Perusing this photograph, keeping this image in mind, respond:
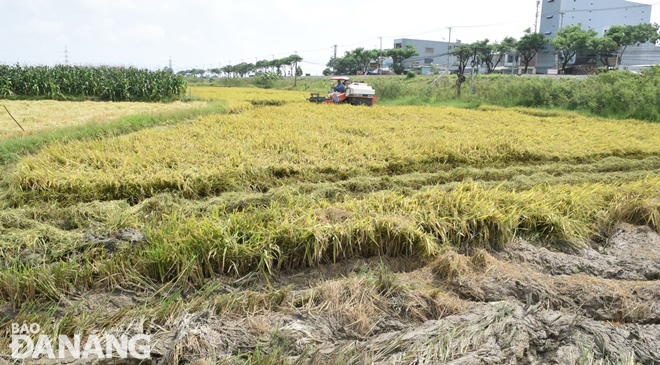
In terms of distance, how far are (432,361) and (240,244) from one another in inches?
65.0

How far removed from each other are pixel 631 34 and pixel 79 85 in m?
47.4

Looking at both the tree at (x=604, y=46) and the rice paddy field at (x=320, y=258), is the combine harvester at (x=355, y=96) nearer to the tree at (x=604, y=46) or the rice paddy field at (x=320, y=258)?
the rice paddy field at (x=320, y=258)

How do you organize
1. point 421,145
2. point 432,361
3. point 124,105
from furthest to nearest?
point 124,105, point 421,145, point 432,361

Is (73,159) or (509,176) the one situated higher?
(73,159)

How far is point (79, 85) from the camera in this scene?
1406 cm

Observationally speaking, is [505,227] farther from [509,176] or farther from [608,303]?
[509,176]

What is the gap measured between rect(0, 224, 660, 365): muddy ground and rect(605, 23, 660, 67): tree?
44.7 meters

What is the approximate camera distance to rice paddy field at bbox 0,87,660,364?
2.07 metres

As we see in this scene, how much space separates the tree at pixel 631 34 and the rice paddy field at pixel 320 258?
4172cm

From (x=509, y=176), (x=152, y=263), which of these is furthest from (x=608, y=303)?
(x=509, y=176)

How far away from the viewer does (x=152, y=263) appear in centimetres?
278

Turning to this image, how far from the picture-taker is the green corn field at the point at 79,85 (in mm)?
13453

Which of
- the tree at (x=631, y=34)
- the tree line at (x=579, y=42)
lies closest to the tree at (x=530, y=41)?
the tree line at (x=579, y=42)

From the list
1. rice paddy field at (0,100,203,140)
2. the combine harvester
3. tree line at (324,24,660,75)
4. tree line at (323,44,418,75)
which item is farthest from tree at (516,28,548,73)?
rice paddy field at (0,100,203,140)
